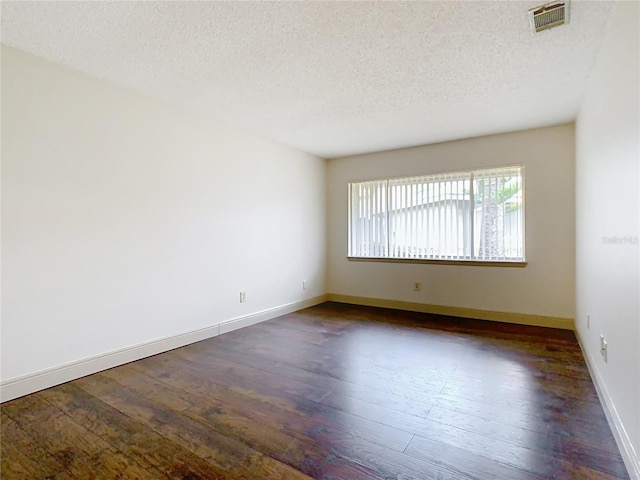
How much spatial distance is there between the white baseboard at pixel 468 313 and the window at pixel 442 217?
67cm

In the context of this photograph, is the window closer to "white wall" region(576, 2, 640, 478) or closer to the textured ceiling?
the textured ceiling

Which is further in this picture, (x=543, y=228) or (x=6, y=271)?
(x=543, y=228)

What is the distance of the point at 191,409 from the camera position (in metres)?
2.09

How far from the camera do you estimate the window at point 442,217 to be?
4164mm

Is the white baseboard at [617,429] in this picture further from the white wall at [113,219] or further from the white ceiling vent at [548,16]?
the white wall at [113,219]

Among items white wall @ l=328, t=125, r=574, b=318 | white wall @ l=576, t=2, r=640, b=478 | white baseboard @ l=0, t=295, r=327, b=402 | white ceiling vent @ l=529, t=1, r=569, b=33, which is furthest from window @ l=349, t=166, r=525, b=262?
white ceiling vent @ l=529, t=1, r=569, b=33

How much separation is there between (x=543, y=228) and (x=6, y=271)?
502cm

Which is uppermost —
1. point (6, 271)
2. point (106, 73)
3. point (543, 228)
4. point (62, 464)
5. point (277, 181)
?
point (106, 73)

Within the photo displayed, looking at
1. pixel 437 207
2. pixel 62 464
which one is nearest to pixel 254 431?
pixel 62 464

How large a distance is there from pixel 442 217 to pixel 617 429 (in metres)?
3.11

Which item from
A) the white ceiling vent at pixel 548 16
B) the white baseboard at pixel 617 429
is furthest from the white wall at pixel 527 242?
the white ceiling vent at pixel 548 16

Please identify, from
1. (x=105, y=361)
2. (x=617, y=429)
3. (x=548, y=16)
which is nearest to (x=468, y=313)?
(x=617, y=429)

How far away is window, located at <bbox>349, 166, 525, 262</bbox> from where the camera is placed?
4164 millimetres

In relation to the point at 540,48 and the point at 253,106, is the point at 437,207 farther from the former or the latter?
the point at 253,106
